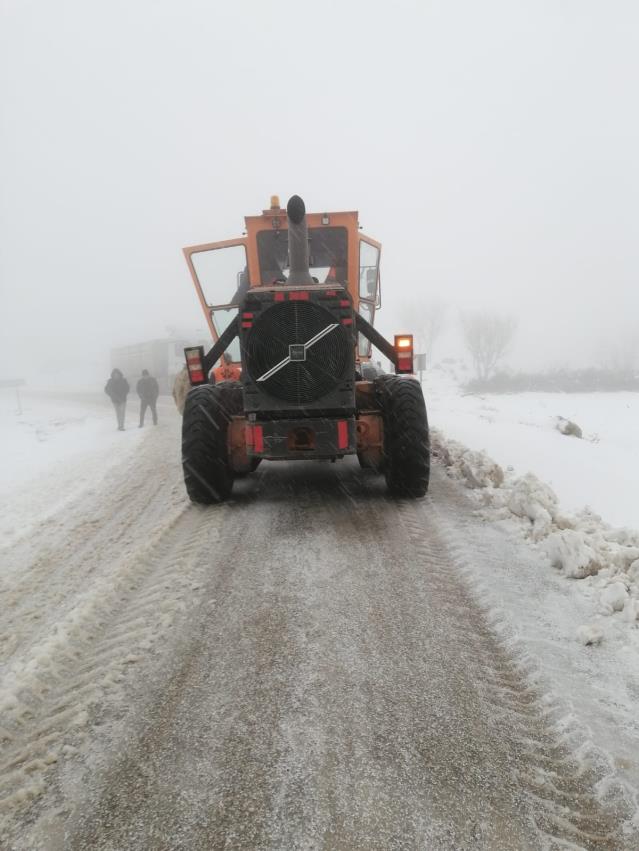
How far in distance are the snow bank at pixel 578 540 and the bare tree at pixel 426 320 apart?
61.8 m

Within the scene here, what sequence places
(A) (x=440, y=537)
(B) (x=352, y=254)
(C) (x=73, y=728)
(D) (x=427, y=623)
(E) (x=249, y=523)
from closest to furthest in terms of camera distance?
(C) (x=73, y=728)
(D) (x=427, y=623)
(A) (x=440, y=537)
(E) (x=249, y=523)
(B) (x=352, y=254)

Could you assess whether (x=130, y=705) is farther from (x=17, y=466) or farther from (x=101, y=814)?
(x=17, y=466)

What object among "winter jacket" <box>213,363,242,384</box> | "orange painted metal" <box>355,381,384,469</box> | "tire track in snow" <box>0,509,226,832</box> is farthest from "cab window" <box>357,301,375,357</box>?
"tire track in snow" <box>0,509,226,832</box>

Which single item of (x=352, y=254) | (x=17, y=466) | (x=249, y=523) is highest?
(x=352, y=254)

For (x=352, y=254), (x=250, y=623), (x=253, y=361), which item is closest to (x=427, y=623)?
(x=250, y=623)

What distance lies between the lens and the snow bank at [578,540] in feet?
9.50

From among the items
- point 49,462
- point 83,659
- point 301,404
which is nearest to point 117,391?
point 49,462

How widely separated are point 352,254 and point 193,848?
6501 mm

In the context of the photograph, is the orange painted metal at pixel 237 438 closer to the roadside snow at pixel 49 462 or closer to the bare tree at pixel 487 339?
the roadside snow at pixel 49 462

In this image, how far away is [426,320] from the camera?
2623 inches

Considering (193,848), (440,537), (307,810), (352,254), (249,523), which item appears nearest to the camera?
(193,848)

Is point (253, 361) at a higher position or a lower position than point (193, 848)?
higher

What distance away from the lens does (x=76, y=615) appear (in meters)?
3.03

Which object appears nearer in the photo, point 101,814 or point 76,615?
point 101,814
